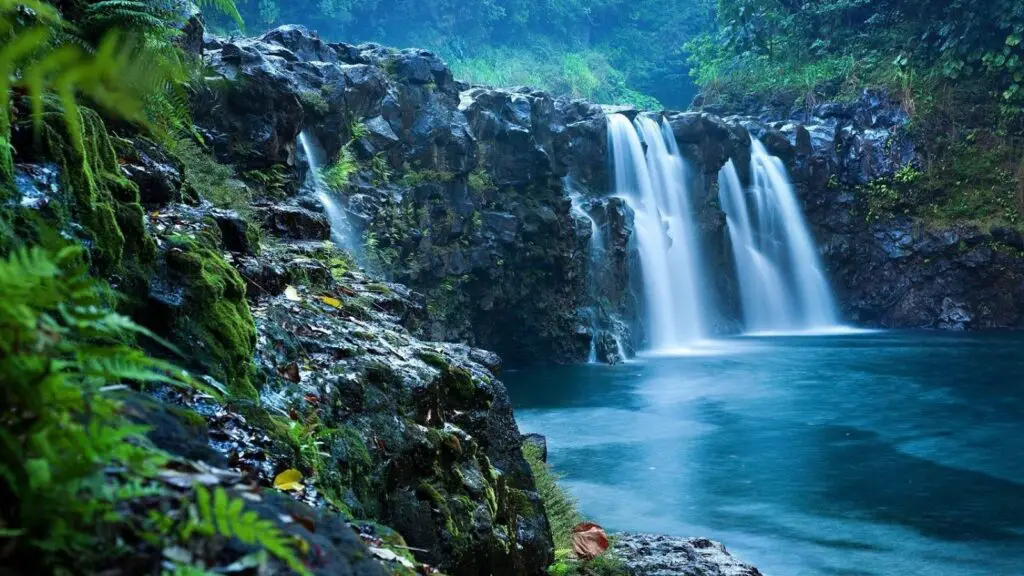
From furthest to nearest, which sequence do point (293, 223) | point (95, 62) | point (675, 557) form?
point (293, 223) → point (675, 557) → point (95, 62)

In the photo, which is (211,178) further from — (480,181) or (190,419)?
(480,181)

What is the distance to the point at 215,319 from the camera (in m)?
3.15

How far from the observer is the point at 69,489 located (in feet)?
3.64

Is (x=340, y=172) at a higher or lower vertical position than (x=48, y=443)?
higher

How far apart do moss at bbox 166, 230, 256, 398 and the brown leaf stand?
2.93 m

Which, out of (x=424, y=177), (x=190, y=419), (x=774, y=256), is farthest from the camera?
(x=774, y=256)

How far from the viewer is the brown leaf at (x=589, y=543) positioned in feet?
17.7

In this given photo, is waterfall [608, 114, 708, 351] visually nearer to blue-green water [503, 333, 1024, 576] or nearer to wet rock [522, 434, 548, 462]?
blue-green water [503, 333, 1024, 576]

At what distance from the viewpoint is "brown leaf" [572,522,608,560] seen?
5395mm

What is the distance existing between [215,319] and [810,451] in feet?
34.7

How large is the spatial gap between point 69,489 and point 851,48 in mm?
30674

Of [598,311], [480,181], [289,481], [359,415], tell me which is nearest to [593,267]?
[598,311]

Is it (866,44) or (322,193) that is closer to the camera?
(322,193)

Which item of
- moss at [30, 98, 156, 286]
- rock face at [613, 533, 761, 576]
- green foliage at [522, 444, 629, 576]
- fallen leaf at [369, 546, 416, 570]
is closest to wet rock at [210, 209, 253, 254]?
moss at [30, 98, 156, 286]
